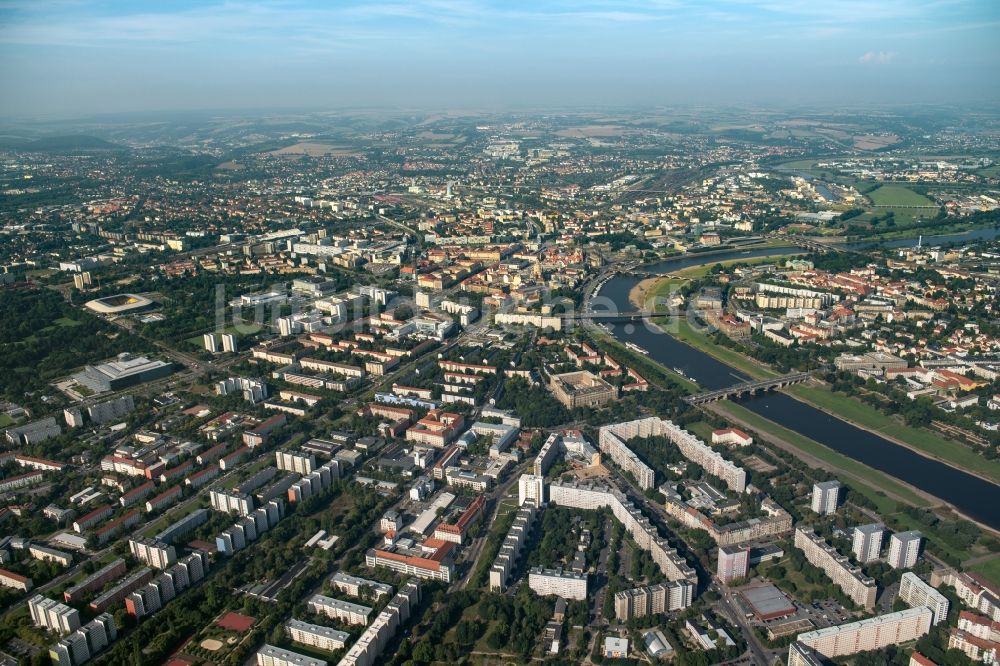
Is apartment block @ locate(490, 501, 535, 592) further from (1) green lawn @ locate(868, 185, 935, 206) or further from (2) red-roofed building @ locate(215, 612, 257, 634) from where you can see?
(1) green lawn @ locate(868, 185, 935, 206)

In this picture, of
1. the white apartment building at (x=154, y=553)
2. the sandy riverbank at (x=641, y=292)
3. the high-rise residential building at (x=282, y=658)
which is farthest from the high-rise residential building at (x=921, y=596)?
the sandy riverbank at (x=641, y=292)

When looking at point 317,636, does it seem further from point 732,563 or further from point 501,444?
point 501,444

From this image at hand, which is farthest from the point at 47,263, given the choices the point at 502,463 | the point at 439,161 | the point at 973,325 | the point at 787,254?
the point at 439,161

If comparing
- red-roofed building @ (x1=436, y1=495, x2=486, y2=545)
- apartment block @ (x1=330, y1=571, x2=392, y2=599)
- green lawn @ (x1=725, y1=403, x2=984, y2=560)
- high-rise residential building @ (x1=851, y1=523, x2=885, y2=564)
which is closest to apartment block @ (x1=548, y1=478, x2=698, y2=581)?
red-roofed building @ (x1=436, y1=495, x2=486, y2=545)

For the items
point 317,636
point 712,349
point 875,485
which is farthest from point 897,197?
point 317,636

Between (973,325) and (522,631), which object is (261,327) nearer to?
(522,631)

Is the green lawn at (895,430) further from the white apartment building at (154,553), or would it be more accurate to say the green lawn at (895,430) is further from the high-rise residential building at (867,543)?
the white apartment building at (154,553)
